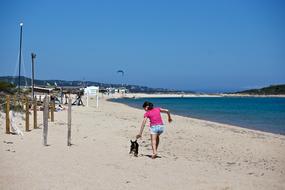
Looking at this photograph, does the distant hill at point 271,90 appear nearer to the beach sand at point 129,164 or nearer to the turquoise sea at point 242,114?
the turquoise sea at point 242,114

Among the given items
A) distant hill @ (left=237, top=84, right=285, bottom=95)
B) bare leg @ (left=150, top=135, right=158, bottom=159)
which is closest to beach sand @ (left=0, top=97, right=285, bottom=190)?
bare leg @ (left=150, top=135, right=158, bottom=159)

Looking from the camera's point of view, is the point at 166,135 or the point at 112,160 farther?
the point at 166,135

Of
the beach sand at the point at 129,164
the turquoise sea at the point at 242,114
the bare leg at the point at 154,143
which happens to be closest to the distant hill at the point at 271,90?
the turquoise sea at the point at 242,114

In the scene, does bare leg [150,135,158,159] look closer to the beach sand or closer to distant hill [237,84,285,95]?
the beach sand

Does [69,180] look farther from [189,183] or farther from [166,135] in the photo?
[166,135]

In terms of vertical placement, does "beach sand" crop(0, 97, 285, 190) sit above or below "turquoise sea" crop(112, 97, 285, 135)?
above

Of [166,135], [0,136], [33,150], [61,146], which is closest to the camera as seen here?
[33,150]

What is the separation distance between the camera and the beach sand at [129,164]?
7398 mm

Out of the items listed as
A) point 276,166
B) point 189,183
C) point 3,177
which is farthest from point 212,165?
point 3,177

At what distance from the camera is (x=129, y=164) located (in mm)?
9375

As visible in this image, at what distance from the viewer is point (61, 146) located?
1156 cm

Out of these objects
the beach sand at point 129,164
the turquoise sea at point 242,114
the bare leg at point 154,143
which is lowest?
the turquoise sea at point 242,114

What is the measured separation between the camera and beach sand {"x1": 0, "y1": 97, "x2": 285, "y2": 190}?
24.3ft

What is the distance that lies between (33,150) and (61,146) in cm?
121
